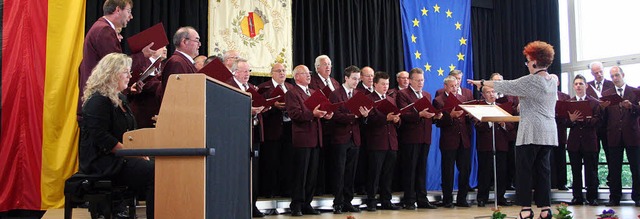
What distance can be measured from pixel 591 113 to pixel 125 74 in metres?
5.19

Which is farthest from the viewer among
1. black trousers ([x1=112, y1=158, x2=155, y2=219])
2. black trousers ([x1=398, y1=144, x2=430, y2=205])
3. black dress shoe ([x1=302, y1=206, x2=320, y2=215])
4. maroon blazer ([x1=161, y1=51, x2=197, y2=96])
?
black trousers ([x1=398, y1=144, x2=430, y2=205])

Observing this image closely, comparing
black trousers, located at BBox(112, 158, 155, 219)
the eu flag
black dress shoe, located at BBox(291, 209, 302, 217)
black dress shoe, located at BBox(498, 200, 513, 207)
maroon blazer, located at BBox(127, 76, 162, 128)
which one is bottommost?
black dress shoe, located at BBox(498, 200, 513, 207)

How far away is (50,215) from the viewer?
4.91 metres

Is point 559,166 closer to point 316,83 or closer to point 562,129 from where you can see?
point 562,129

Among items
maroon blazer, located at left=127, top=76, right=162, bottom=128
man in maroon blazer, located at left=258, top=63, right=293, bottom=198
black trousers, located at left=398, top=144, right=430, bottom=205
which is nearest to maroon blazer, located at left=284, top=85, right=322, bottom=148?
man in maroon blazer, located at left=258, top=63, right=293, bottom=198

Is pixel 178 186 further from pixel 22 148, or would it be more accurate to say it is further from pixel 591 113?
pixel 591 113

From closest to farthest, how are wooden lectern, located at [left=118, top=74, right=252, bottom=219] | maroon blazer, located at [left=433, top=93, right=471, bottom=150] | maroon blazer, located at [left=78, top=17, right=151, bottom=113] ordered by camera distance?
wooden lectern, located at [left=118, top=74, right=252, bottom=219] → maroon blazer, located at [left=78, top=17, right=151, bottom=113] → maroon blazer, located at [left=433, top=93, right=471, bottom=150]

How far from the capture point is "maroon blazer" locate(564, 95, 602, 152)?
7172mm

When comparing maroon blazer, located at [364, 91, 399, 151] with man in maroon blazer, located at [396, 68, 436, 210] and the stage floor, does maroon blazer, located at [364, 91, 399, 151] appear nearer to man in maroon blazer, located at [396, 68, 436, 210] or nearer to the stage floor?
man in maroon blazer, located at [396, 68, 436, 210]

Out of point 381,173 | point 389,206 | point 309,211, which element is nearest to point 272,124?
point 309,211

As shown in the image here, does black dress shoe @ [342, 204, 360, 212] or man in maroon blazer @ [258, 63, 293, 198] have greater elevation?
man in maroon blazer @ [258, 63, 293, 198]

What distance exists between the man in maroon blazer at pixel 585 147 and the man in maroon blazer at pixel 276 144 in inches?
124

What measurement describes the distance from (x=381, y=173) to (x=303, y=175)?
1104 millimetres

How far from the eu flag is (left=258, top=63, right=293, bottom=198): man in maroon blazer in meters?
2.42
